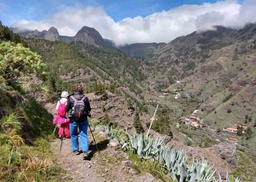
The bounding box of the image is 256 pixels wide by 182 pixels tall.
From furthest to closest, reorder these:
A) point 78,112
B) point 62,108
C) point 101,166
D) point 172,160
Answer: point 62,108 → point 172,160 → point 78,112 → point 101,166

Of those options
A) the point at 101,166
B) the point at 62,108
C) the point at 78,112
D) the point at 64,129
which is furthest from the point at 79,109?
the point at 64,129

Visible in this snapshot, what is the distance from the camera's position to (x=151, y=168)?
930 cm

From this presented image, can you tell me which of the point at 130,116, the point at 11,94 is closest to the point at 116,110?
the point at 130,116

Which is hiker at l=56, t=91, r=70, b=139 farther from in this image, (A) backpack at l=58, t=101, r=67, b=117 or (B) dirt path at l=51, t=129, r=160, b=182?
(B) dirt path at l=51, t=129, r=160, b=182

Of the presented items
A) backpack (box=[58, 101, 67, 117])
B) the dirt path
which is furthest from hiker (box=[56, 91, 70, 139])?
Answer: the dirt path

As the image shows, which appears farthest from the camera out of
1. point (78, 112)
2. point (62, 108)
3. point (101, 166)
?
point (62, 108)

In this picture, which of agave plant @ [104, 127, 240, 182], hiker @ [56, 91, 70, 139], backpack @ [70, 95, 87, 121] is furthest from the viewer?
hiker @ [56, 91, 70, 139]

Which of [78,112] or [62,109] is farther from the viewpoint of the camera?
[62,109]

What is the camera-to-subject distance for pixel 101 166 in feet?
28.8

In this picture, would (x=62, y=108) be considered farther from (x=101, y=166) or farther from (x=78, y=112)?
(x=101, y=166)

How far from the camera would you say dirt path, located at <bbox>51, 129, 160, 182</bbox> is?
7977 millimetres

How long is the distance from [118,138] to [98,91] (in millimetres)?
78139

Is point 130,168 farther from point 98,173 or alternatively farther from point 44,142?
point 44,142

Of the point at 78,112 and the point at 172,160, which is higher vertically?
the point at 78,112
